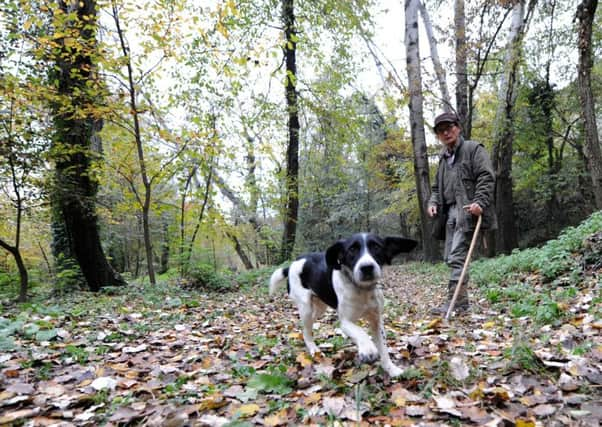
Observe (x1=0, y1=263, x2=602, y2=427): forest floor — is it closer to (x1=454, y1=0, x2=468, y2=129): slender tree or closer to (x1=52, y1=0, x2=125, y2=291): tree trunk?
(x1=52, y1=0, x2=125, y2=291): tree trunk

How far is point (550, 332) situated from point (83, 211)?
8649 millimetres

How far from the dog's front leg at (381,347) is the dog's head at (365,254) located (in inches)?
13.6

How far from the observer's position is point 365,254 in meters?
2.93

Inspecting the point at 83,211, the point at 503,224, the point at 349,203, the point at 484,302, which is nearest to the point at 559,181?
the point at 503,224

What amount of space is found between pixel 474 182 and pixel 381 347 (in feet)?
9.30

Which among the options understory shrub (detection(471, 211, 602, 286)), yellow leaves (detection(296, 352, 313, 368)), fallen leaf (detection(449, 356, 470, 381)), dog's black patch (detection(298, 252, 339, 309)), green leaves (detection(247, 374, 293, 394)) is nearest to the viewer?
fallen leaf (detection(449, 356, 470, 381))

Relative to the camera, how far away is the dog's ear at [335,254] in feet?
10.5

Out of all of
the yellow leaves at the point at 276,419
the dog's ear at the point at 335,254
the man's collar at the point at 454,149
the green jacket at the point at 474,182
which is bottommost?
the yellow leaves at the point at 276,419

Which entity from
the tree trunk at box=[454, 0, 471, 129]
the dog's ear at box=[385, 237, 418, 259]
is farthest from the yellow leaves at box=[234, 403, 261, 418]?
the tree trunk at box=[454, 0, 471, 129]

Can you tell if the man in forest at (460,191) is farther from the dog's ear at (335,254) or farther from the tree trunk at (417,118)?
the tree trunk at (417,118)

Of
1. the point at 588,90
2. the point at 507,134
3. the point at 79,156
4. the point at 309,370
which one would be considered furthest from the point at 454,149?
the point at 507,134

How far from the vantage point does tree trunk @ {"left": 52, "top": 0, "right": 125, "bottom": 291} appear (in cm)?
727

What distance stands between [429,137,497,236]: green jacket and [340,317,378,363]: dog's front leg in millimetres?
2495

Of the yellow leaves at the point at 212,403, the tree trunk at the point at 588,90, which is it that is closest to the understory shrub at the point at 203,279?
the yellow leaves at the point at 212,403
